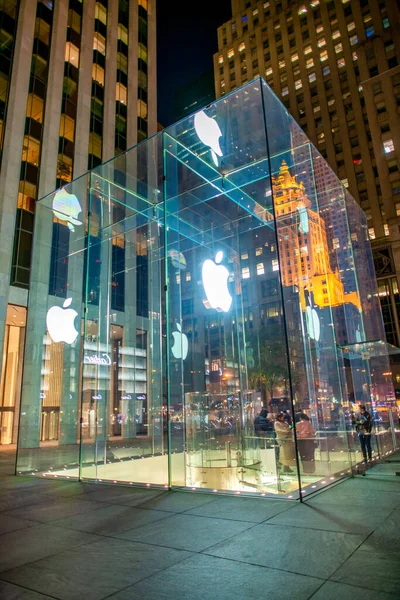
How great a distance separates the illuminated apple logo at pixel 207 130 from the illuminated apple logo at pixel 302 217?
2510 mm

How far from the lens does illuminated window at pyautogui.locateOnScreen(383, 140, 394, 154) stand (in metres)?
35.7

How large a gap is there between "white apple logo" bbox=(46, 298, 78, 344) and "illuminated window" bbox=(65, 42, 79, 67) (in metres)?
21.1

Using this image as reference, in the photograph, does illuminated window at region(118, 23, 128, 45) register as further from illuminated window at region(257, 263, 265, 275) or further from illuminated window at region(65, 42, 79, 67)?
illuminated window at region(257, 263, 265, 275)

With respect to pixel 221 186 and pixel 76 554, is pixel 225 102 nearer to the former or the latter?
pixel 221 186

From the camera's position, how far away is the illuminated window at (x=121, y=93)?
29.8 m

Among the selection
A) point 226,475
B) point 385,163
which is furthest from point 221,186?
point 385,163

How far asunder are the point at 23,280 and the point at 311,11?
68414 mm

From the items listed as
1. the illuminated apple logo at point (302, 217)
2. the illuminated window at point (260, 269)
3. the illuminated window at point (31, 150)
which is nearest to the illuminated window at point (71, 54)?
the illuminated window at point (31, 150)

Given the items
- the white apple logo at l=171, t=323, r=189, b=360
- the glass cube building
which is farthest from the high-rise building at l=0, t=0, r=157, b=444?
the white apple logo at l=171, t=323, r=189, b=360

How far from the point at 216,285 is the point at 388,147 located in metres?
31.8

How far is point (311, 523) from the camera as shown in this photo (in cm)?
492

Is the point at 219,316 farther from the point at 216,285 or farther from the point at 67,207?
the point at 67,207

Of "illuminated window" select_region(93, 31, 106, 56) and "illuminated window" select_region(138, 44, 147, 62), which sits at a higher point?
"illuminated window" select_region(138, 44, 147, 62)

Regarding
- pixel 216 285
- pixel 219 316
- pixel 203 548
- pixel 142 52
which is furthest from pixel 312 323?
pixel 142 52
